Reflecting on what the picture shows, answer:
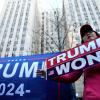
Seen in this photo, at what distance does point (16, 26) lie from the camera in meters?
75.3

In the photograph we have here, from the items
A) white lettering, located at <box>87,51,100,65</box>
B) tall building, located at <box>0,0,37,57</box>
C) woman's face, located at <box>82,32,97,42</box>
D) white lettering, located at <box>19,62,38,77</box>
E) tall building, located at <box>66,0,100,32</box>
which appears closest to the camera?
white lettering, located at <box>87,51,100,65</box>

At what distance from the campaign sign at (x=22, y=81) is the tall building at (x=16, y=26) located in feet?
196

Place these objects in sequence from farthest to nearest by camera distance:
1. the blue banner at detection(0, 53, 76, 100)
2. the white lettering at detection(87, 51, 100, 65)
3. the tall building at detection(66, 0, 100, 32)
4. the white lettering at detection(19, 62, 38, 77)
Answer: the tall building at detection(66, 0, 100, 32) < the white lettering at detection(19, 62, 38, 77) < the blue banner at detection(0, 53, 76, 100) < the white lettering at detection(87, 51, 100, 65)

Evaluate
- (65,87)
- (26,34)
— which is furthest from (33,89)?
(26,34)

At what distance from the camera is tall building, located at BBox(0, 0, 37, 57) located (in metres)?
68.2

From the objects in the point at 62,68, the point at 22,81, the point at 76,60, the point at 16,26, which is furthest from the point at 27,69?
the point at 16,26

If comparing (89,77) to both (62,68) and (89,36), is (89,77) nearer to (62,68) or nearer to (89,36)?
(62,68)

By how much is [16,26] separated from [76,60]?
2901 inches

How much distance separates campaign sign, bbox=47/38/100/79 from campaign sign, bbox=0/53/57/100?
0.59 m

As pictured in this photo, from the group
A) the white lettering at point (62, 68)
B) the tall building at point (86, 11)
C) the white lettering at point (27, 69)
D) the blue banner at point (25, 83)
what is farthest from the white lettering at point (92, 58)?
the tall building at point (86, 11)

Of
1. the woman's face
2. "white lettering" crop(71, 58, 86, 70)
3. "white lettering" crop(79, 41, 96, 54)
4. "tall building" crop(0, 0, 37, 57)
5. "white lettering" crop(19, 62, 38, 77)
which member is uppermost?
"tall building" crop(0, 0, 37, 57)

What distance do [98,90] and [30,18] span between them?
73.8 m

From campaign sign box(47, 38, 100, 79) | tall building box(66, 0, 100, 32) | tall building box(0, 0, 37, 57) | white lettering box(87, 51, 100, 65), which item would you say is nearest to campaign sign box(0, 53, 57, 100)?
campaign sign box(47, 38, 100, 79)

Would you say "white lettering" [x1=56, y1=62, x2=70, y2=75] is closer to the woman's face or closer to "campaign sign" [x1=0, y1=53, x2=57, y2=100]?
the woman's face
